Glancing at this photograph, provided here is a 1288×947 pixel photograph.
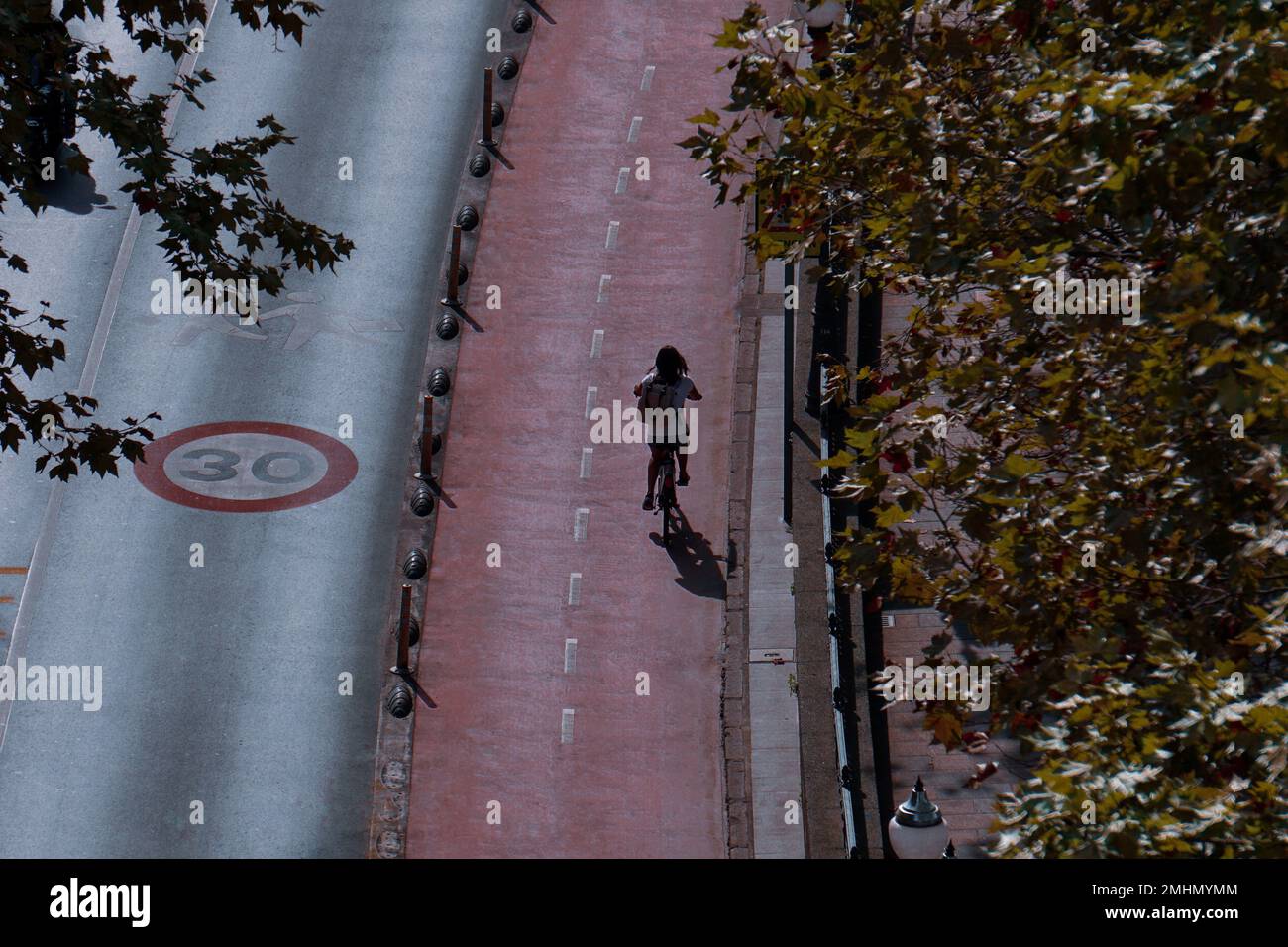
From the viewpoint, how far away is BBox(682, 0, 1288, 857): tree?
354 inches

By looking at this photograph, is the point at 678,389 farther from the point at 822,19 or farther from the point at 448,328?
the point at 448,328

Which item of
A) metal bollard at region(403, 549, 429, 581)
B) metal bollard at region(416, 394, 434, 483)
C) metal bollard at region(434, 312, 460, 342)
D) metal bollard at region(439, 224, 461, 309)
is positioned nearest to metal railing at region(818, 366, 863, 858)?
metal bollard at region(403, 549, 429, 581)

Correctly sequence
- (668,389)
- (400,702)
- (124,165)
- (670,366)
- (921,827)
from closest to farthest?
(921,827)
(124,165)
(400,702)
(670,366)
(668,389)

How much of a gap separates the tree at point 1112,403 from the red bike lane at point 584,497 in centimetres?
709

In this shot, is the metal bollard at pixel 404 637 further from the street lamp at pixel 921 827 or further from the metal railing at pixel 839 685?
the street lamp at pixel 921 827

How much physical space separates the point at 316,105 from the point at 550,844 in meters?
16.4

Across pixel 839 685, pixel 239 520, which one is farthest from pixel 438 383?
pixel 839 685

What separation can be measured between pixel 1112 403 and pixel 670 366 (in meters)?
10.4

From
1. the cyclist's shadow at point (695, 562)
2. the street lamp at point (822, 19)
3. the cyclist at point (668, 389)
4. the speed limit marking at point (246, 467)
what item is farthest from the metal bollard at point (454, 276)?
the street lamp at point (822, 19)

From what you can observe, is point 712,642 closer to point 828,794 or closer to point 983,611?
point 828,794

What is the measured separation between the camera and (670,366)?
68.9ft

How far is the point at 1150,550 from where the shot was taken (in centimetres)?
1055

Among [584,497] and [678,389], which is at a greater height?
[678,389]
